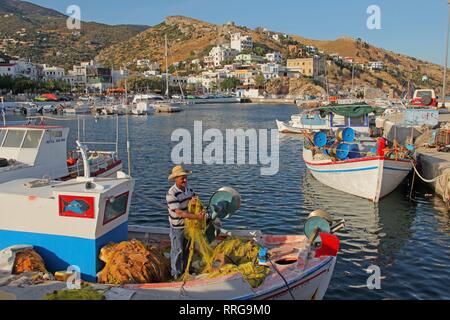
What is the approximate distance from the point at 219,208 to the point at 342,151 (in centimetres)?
1504

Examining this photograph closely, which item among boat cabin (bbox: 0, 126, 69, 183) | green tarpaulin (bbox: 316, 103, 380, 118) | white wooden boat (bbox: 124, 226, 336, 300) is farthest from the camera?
green tarpaulin (bbox: 316, 103, 380, 118)

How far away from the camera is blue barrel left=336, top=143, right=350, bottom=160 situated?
23.7m

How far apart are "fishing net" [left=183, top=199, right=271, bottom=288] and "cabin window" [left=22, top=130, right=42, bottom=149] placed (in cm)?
1039

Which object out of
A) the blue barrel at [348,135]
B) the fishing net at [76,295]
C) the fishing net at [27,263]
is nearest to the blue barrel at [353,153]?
the blue barrel at [348,135]

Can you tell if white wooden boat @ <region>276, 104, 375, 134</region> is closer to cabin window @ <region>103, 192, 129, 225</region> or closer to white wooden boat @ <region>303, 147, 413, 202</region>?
white wooden boat @ <region>303, 147, 413, 202</region>

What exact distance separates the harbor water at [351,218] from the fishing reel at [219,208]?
7.44 ft

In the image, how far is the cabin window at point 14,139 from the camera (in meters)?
16.7

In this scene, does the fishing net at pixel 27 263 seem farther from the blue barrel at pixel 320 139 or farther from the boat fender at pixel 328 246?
the blue barrel at pixel 320 139

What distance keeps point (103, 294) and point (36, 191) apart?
10.1 feet

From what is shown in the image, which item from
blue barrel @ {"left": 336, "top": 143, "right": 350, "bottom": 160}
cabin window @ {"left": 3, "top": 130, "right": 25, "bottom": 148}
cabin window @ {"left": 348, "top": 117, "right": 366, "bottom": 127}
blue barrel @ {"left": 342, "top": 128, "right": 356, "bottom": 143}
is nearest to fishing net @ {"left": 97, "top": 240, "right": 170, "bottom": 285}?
cabin window @ {"left": 3, "top": 130, "right": 25, "bottom": 148}

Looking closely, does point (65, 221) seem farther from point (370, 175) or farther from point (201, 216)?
point (370, 175)

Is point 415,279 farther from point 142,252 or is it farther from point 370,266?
point 142,252
